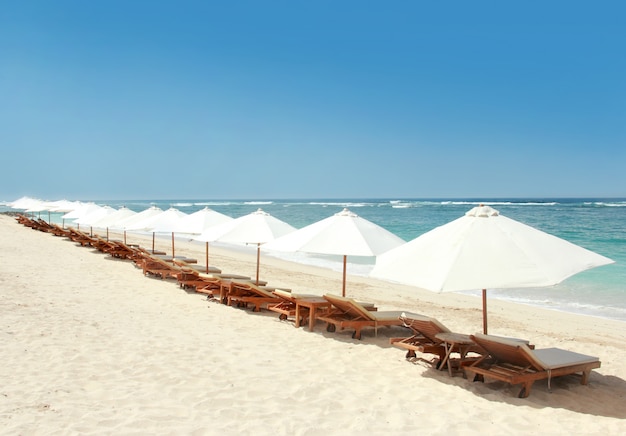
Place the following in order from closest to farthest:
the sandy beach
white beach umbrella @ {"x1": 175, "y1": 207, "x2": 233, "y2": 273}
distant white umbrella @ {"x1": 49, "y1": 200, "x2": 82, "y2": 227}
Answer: the sandy beach < white beach umbrella @ {"x1": 175, "y1": 207, "x2": 233, "y2": 273} < distant white umbrella @ {"x1": 49, "y1": 200, "x2": 82, "y2": 227}

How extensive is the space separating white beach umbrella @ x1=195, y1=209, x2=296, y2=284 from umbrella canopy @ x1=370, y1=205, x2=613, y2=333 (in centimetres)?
396

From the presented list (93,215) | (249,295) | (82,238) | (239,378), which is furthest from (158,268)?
(82,238)

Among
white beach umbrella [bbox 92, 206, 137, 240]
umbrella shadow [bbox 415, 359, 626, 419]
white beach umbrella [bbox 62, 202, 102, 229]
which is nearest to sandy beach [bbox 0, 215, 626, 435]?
umbrella shadow [bbox 415, 359, 626, 419]

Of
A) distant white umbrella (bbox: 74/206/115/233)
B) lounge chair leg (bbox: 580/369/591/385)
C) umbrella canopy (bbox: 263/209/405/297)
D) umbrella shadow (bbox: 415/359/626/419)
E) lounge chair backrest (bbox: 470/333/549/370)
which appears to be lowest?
umbrella shadow (bbox: 415/359/626/419)

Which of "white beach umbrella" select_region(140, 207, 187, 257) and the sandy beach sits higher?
"white beach umbrella" select_region(140, 207, 187, 257)

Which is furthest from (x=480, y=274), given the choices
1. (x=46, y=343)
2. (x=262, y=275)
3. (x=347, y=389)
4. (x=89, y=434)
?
(x=262, y=275)

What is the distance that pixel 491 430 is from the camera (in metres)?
4.18

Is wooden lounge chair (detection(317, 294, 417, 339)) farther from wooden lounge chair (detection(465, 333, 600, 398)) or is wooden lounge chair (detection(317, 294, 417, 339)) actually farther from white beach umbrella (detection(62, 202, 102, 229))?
white beach umbrella (detection(62, 202, 102, 229))

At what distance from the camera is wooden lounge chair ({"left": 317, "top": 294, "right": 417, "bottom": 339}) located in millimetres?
7273

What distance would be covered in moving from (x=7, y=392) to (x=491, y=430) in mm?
4148

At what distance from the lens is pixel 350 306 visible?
727 centimetres

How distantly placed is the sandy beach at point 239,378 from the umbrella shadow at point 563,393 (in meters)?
0.02

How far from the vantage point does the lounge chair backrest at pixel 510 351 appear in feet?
16.2

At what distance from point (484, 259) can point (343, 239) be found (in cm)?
282
